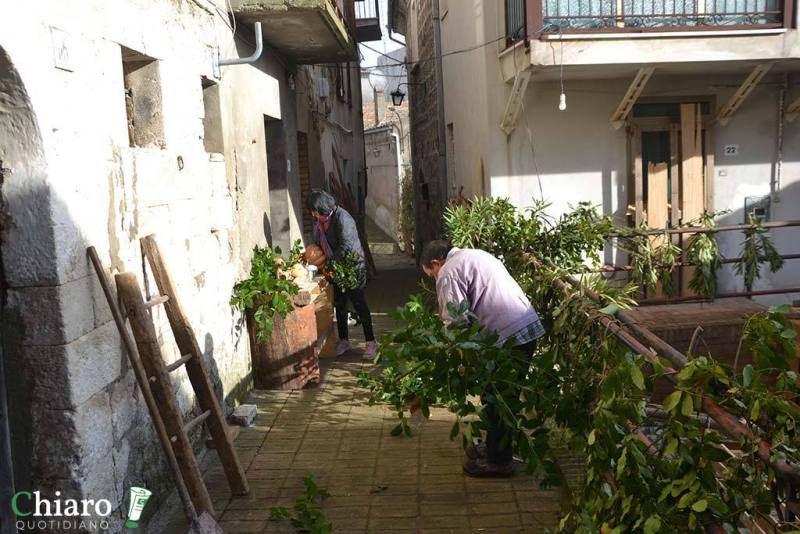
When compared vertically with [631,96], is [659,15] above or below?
above

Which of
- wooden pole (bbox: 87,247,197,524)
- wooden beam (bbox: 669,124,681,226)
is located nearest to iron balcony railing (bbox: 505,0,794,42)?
wooden beam (bbox: 669,124,681,226)

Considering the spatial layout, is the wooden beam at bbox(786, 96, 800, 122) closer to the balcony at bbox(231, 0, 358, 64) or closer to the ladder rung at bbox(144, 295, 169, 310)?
the balcony at bbox(231, 0, 358, 64)

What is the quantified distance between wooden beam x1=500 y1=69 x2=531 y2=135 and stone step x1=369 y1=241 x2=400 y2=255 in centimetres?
1252

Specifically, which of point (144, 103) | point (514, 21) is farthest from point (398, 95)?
point (144, 103)

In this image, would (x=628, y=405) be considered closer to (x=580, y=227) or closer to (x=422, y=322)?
(x=422, y=322)

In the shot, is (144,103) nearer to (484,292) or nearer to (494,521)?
(484,292)

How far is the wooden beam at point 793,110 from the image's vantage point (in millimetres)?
8500

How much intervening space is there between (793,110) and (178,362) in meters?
7.61

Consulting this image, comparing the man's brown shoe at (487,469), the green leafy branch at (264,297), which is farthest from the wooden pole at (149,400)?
the green leafy branch at (264,297)

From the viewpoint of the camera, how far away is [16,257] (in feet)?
10.9

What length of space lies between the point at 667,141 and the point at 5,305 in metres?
7.41

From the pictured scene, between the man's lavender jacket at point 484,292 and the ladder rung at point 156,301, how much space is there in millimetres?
1561

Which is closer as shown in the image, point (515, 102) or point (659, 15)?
point (659, 15)

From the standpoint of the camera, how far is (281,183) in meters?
8.76
